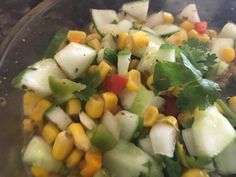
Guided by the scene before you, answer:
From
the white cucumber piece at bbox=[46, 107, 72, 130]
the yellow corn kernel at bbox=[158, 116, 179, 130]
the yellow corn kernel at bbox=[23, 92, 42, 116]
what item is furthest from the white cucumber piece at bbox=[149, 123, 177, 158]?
the yellow corn kernel at bbox=[23, 92, 42, 116]

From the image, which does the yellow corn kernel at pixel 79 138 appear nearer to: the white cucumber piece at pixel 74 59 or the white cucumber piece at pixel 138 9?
the white cucumber piece at pixel 74 59

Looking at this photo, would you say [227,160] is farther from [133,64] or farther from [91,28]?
[91,28]

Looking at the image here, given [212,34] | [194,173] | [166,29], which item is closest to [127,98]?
[194,173]

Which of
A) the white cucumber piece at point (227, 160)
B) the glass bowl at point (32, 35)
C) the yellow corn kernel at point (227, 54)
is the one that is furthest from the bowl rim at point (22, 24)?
the white cucumber piece at point (227, 160)

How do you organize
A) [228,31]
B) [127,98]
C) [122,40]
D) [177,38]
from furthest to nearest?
[228,31] < [177,38] < [122,40] < [127,98]

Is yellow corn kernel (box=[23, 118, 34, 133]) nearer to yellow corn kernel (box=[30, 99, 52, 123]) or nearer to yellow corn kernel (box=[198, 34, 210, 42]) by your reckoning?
yellow corn kernel (box=[30, 99, 52, 123])
